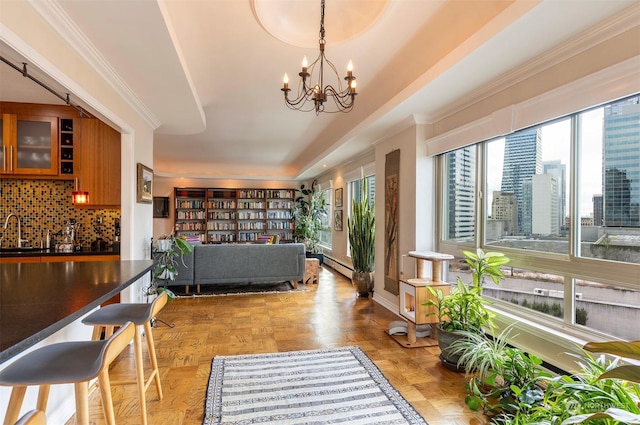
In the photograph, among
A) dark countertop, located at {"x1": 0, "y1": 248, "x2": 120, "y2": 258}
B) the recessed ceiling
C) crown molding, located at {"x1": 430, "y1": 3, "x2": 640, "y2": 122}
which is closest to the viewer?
crown molding, located at {"x1": 430, "y1": 3, "x2": 640, "y2": 122}

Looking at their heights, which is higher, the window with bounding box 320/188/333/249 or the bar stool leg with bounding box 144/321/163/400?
the window with bounding box 320/188/333/249

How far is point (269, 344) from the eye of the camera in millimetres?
3123

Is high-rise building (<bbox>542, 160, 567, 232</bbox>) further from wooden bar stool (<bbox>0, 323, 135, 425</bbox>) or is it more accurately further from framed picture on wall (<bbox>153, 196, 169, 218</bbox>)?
framed picture on wall (<bbox>153, 196, 169, 218</bbox>)

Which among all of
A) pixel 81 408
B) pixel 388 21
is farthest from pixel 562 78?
pixel 81 408

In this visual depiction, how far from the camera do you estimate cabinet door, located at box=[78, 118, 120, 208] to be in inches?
143

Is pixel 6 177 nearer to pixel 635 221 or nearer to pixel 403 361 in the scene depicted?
pixel 403 361

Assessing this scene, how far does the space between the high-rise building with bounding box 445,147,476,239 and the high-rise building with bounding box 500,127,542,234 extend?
0.40 meters

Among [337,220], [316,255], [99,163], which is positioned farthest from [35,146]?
[316,255]

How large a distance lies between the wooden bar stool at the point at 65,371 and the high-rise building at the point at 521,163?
8.97ft

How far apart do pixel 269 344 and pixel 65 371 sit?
2.05 meters

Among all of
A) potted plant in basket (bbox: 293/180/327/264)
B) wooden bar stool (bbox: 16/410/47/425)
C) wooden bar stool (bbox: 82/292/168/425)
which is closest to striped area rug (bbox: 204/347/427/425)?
wooden bar stool (bbox: 82/292/168/425)

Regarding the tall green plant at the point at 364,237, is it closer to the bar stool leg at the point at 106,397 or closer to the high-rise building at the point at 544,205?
the high-rise building at the point at 544,205

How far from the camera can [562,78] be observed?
6.95ft

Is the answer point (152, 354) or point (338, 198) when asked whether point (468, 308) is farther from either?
point (338, 198)
